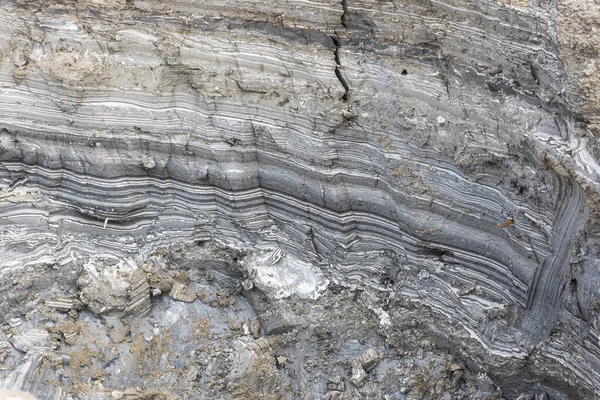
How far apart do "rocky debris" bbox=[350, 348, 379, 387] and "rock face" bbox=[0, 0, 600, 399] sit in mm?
32

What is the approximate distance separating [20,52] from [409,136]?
2545mm

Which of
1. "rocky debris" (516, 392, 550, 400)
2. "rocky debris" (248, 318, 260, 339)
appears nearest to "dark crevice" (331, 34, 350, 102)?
"rocky debris" (248, 318, 260, 339)

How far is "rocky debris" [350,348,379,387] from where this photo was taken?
4297 millimetres

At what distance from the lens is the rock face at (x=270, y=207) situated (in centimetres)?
398

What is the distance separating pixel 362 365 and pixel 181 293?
1270 millimetres

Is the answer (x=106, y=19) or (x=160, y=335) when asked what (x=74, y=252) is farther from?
(x=106, y=19)

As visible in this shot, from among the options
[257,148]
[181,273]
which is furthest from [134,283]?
[257,148]

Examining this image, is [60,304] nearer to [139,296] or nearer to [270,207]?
[139,296]

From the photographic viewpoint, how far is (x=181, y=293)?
4.50m

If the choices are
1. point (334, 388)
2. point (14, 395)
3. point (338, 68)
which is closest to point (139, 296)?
point (14, 395)

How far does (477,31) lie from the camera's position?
378cm

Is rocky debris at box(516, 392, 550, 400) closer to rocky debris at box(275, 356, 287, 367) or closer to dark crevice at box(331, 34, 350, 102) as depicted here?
rocky debris at box(275, 356, 287, 367)

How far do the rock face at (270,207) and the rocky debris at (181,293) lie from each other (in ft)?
0.07

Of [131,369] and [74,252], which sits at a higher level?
[74,252]
